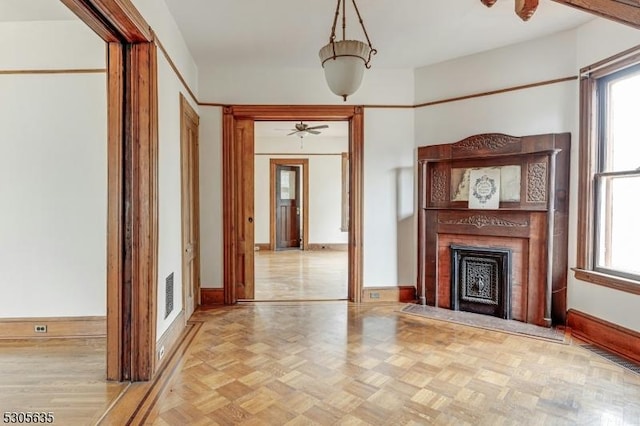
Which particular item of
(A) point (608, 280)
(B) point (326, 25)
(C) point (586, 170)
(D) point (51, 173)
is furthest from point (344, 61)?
(A) point (608, 280)

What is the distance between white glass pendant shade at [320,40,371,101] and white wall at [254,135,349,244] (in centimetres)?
611

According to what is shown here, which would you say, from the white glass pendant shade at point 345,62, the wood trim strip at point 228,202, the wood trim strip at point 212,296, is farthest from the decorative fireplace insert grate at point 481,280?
the wood trim strip at point 212,296

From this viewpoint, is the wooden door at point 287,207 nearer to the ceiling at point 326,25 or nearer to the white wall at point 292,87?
the white wall at point 292,87

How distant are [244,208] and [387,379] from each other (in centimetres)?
263

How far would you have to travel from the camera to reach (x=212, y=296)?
413cm

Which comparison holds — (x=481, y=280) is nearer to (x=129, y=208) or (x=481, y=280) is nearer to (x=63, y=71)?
(x=129, y=208)

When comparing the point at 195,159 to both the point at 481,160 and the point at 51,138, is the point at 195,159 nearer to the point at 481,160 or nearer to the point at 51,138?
the point at 51,138

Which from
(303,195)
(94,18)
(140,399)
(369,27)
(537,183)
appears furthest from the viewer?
(303,195)

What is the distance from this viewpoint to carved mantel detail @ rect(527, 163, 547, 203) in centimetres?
334

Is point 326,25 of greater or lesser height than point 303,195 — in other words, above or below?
above

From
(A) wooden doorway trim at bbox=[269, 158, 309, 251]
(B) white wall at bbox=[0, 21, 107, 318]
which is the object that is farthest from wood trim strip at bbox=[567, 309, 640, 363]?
(A) wooden doorway trim at bbox=[269, 158, 309, 251]

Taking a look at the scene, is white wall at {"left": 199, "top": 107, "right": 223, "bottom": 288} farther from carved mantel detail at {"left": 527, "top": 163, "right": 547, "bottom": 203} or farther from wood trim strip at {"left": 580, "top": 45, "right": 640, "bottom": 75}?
wood trim strip at {"left": 580, "top": 45, "right": 640, "bottom": 75}

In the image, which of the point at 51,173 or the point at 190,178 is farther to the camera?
the point at 190,178

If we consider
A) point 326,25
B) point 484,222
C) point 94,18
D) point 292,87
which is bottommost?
point 484,222
